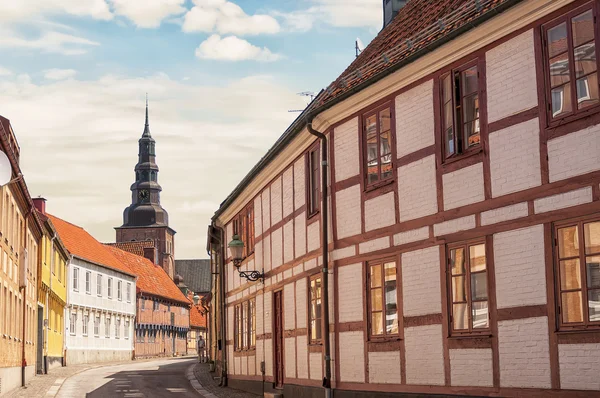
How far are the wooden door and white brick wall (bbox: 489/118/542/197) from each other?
1125 centimetres

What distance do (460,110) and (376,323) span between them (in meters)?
4.32

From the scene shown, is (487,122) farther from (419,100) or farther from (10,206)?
(10,206)

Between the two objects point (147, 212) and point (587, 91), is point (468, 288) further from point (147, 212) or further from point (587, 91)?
point (147, 212)

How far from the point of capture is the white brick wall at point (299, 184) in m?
21.3

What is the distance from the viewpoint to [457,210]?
1459 cm

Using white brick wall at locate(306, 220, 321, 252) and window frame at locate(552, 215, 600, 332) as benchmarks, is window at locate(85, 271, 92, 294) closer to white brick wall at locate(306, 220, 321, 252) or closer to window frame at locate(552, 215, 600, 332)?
white brick wall at locate(306, 220, 321, 252)

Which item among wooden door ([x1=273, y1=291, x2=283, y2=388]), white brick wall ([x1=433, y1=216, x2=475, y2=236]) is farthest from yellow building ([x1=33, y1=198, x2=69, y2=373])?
white brick wall ([x1=433, y1=216, x2=475, y2=236])

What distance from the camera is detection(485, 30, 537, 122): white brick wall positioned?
12906mm

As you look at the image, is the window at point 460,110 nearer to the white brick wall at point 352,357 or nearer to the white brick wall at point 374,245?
the white brick wall at point 374,245

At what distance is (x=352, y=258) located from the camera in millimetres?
18031

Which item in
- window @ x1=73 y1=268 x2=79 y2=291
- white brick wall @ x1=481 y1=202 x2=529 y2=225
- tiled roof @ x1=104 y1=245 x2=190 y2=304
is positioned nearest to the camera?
white brick wall @ x1=481 y1=202 x2=529 y2=225

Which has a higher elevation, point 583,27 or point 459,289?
point 583,27

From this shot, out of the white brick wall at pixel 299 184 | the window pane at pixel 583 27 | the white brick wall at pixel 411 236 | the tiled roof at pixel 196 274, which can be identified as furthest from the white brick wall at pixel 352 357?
the tiled roof at pixel 196 274

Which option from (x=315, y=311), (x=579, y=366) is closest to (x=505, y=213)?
(x=579, y=366)
